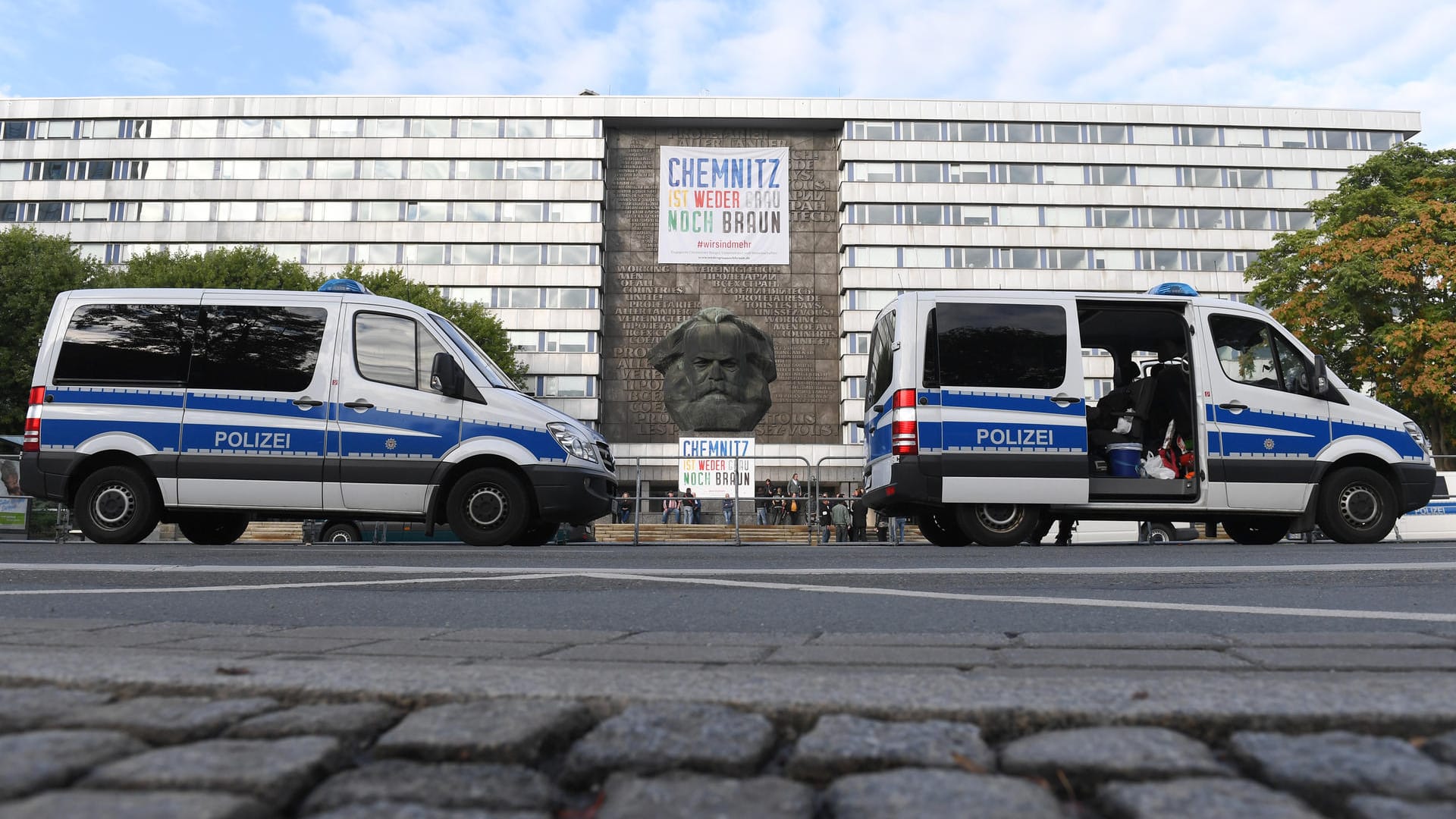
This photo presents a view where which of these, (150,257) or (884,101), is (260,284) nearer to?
(150,257)

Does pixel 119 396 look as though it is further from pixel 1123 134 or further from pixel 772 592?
pixel 1123 134

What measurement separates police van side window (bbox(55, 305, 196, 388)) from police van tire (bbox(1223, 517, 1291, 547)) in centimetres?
955

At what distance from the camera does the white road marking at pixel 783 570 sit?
5293mm

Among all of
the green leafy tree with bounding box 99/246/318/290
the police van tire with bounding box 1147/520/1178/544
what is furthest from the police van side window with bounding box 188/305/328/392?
the green leafy tree with bounding box 99/246/318/290

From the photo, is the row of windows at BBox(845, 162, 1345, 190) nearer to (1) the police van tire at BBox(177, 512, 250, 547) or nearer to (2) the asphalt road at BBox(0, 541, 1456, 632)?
(1) the police van tire at BBox(177, 512, 250, 547)

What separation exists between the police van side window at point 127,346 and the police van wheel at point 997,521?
692cm

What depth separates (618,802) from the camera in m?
1.35

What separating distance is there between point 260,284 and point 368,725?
1463 inches

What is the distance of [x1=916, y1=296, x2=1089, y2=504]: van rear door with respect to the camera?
8844 mm

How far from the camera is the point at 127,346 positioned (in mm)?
8844

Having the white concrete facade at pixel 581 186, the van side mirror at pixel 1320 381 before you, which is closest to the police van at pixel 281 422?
the van side mirror at pixel 1320 381

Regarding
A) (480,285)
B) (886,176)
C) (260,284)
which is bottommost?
(260,284)

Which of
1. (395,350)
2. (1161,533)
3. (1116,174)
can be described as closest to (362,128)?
(1116,174)

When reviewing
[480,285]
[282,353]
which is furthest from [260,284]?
[282,353]
